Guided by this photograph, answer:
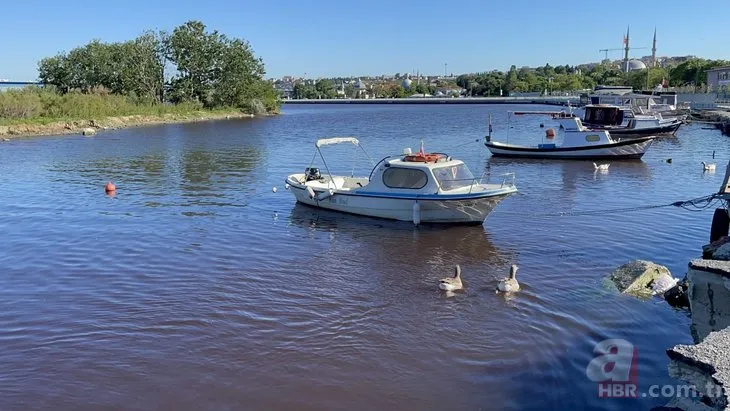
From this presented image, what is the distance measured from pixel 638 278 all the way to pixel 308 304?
6918mm

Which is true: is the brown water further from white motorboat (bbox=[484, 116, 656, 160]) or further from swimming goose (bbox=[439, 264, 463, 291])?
white motorboat (bbox=[484, 116, 656, 160])

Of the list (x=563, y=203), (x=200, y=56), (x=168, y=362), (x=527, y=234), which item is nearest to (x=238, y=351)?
(x=168, y=362)

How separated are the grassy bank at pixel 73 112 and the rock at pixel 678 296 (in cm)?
5688

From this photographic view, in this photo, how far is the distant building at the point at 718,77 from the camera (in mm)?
95500

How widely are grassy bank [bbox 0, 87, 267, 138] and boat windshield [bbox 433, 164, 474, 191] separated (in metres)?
48.9

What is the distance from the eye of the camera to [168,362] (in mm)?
9867

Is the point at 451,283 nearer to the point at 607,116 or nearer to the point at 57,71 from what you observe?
the point at 607,116

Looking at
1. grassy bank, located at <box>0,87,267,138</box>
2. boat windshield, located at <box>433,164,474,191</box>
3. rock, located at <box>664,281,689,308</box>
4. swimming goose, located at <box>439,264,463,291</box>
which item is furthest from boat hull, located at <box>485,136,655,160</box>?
grassy bank, located at <box>0,87,267,138</box>

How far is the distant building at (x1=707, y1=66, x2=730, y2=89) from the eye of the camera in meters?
95.5

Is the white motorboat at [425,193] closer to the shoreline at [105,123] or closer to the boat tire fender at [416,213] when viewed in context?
the boat tire fender at [416,213]

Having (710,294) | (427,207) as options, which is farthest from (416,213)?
(710,294)

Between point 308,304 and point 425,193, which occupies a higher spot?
point 425,193

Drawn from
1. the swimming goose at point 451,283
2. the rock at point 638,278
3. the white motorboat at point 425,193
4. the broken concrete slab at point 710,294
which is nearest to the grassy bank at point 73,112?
the white motorboat at point 425,193

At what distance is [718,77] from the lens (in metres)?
100
